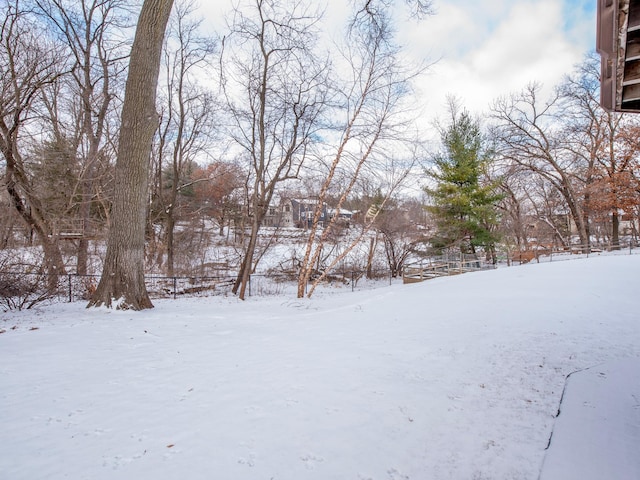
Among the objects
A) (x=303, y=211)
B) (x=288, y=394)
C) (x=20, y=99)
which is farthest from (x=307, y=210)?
(x=288, y=394)

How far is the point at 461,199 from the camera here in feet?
63.9

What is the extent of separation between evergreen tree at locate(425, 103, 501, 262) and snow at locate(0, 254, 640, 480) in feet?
49.2

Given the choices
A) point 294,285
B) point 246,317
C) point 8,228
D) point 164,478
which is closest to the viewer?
point 164,478

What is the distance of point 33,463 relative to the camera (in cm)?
185

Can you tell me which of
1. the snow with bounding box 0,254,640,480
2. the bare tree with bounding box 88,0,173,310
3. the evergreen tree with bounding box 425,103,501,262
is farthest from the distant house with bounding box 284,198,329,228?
the snow with bounding box 0,254,640,480

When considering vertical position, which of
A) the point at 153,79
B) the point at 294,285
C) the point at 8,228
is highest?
the point at 153,79

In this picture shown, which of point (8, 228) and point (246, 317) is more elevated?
point (8, 228)

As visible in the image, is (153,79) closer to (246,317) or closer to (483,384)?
(246,317)

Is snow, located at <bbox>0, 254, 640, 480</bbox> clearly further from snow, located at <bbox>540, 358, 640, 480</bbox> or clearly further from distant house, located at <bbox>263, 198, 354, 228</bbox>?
distant house, located at <bbox>263, 198, 354, 228</bbox>

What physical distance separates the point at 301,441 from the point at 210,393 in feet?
3.59

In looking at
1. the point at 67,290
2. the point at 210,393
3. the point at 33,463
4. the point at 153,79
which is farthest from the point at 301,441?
the point at 67,290

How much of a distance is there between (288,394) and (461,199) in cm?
1934

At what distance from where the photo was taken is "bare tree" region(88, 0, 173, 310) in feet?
20.5

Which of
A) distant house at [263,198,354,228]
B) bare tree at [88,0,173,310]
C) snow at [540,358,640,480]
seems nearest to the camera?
snow at [540,358,640,480]
